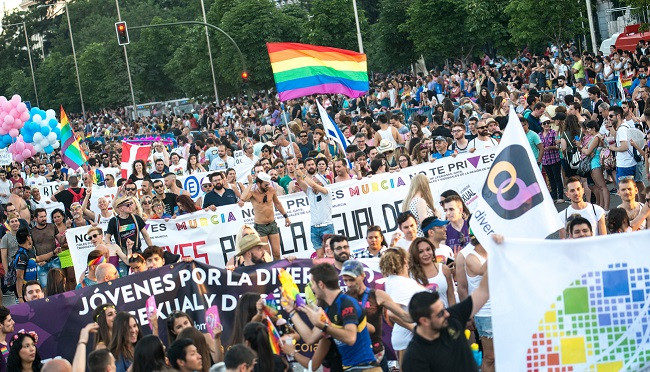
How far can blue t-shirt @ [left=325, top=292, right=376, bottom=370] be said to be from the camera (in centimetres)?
802

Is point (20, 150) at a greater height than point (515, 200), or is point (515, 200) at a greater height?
point (20, 150)

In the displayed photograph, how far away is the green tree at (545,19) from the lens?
128 feet

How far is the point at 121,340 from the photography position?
9094 millimetres

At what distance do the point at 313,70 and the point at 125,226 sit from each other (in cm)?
538

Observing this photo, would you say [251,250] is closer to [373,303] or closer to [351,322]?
[373,303]

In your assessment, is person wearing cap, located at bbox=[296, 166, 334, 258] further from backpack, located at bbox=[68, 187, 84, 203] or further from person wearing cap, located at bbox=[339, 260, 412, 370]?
backpack, located at bbox=[68, 187, 84, 203]

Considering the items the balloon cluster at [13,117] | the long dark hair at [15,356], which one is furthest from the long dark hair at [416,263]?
the balloon cluster at [13,117]

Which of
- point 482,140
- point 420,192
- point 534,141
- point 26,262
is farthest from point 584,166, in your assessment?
point 26,262

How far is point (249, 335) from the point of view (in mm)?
7941

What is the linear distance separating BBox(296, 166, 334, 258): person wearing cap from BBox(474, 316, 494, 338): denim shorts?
513cm

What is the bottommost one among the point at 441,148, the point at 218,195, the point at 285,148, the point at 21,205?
the point at 218,195

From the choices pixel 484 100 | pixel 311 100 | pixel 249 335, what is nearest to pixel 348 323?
pixel 249 335

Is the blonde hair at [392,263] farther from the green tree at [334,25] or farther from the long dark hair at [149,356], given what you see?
the green tree at [334,25]

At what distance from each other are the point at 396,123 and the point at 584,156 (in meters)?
4.37
